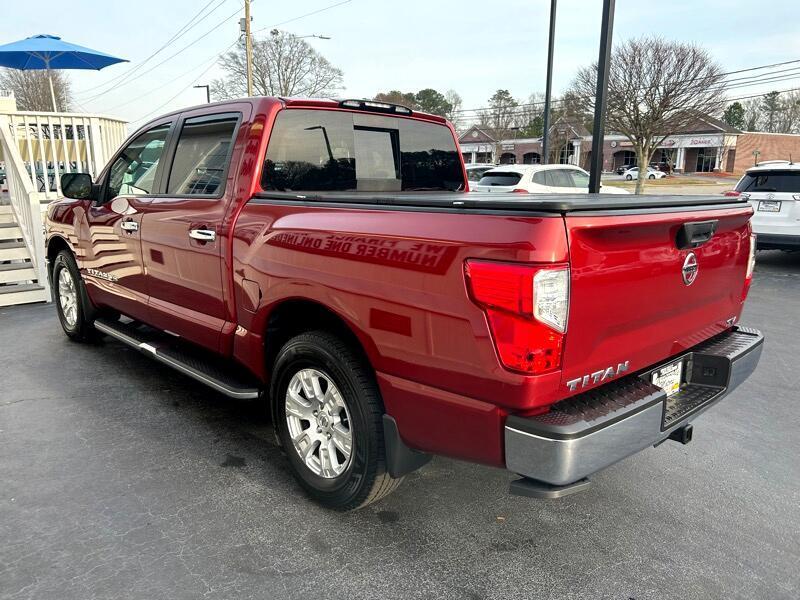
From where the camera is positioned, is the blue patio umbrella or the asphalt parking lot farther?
the blue patio umbrella

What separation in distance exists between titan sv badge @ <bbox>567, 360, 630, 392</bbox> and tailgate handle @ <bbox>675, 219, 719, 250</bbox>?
561 mm

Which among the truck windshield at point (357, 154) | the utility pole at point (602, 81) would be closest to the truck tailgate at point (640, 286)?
the truck windshield at point (357, 154)

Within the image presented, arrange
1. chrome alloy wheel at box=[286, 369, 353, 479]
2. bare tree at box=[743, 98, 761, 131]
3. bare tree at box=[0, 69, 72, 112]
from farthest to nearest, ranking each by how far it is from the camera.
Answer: bare tree at box=[743, 98, 761, 131]
bare tree at box=[0, 69, 72, 112]
chrome alloy wheel at box=[286, 369, 353, 479]

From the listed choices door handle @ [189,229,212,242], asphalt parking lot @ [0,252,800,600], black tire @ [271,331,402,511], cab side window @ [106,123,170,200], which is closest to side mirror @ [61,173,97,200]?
cab side window @ [106,123,170,200]

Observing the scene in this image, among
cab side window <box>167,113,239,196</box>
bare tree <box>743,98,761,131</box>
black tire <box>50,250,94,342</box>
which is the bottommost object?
black tire <box>50,250,94,342</box>

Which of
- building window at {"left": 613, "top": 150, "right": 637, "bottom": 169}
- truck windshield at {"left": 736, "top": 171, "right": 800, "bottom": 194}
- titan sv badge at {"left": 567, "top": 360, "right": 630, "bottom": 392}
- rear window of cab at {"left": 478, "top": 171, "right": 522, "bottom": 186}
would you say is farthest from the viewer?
building window at {"left": 613, "top": 150, "right": 637, "bottom": 169}

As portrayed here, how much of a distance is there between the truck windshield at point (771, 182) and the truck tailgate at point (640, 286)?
7604 mm

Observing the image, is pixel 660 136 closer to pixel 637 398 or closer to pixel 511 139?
pixel 637 398

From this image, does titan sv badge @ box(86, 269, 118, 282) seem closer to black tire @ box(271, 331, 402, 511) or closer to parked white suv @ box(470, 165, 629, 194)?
black tire @ box(271, 331, 402, 511)

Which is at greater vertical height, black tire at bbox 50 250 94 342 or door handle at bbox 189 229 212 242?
door handle at bbox 189 229 212 242

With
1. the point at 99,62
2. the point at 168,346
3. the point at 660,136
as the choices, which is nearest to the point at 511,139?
the point at 660,136

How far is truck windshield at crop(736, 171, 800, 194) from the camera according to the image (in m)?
9.31

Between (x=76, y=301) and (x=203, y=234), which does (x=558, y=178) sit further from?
(x=203, y=234)

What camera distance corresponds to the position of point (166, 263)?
4000 millimetres
